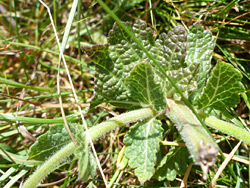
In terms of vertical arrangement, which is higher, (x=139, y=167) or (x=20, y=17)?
(x=20, y=17)


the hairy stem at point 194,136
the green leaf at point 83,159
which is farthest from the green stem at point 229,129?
the green leaf at point 83,159

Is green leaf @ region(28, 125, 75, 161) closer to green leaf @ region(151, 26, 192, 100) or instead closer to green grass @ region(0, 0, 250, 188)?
green grass @ region(0, 0, 250, 188)

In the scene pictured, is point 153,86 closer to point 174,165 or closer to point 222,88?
point 222,88

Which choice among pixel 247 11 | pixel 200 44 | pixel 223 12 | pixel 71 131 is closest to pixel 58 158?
pixel 71 131

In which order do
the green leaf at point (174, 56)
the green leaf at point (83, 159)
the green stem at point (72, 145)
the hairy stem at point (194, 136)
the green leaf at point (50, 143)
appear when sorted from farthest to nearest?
the green leaf at point (174, 56), the green leaf at point (50, 143), the green stem at point (72, 145), the green leaf at point (83, 159), the hairy stem at point (194, 136)

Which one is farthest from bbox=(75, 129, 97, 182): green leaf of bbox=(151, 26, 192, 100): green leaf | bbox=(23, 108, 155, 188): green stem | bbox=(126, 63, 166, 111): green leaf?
bbox=(151, 26, 192, 100): green leaf

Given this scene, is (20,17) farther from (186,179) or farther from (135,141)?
(186,179)

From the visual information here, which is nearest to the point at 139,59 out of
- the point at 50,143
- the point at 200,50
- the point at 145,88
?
the point at 145,88

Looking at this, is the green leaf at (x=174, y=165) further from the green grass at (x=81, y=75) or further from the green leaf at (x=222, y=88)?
the green leaf at (x=222, y=88)
